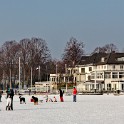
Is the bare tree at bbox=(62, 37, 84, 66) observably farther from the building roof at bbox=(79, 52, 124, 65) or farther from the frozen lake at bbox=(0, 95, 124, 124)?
the frozen lake at bbox=(0, 95, 124, 124)

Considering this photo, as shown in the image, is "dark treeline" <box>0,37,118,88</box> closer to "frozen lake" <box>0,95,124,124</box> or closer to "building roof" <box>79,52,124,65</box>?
"building roof" <box>79,52,124,65</box>

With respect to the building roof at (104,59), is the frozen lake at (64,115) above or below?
below

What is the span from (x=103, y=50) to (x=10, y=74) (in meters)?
31.0

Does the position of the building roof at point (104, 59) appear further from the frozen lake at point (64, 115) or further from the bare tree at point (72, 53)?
the frozen lake at point (64, 115)

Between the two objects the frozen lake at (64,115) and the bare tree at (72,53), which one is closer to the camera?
the frozen lake at (64,115)

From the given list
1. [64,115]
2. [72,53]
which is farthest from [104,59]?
[64,115]

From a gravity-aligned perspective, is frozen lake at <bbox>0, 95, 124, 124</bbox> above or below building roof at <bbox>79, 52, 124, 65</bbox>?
below

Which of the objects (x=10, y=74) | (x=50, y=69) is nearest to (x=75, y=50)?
(x=10, y=74)

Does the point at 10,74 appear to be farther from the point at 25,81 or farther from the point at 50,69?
the point at 50,69

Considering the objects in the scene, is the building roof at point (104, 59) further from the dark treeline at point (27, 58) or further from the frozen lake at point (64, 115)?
the frozen lake at point (64, 115)

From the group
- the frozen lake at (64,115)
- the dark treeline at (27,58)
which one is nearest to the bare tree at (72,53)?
the dark treeline at (27,58)

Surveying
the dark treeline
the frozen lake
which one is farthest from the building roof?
the frozen lake

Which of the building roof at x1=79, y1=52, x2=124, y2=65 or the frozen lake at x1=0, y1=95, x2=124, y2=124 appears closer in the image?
the frozen lake at x1=0, y1=95, x2=124, y2=124

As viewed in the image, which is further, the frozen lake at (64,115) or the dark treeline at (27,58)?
the dark treeline at (27,58)
